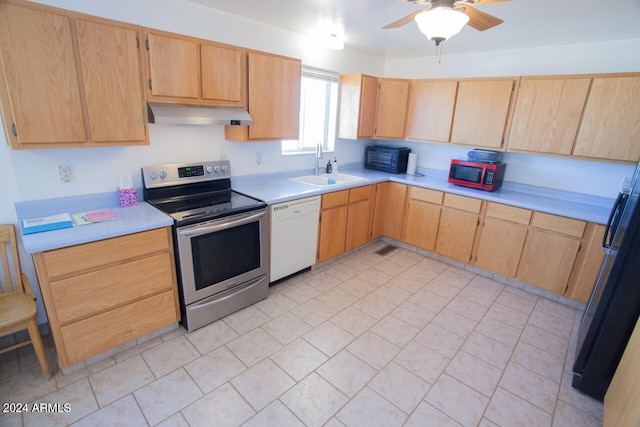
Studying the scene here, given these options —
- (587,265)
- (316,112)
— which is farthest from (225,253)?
(587,265)

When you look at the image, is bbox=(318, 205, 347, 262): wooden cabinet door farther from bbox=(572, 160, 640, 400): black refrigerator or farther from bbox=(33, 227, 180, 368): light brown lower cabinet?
bbox=(572, 160, 640, 400): black refrigerator

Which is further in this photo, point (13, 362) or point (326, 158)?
point (326, 158)

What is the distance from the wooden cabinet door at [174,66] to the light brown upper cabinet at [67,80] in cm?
11

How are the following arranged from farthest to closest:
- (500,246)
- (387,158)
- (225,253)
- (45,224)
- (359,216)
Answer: (387,158) < (359,216) < (500,246) < (225,253) < (45,224)

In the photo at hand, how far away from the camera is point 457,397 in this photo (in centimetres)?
188

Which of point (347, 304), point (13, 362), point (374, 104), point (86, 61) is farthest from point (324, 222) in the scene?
point (13, 362)

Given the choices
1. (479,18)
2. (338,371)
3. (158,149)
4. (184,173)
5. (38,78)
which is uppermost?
(479,18)

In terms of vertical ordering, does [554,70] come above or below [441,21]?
above

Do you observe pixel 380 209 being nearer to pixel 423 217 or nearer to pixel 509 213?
pixel 423 217

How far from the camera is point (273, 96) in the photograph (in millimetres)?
2738

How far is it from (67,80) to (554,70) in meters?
4.05

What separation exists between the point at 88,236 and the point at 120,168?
0.73 m

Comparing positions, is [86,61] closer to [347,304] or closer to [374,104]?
[347,304]

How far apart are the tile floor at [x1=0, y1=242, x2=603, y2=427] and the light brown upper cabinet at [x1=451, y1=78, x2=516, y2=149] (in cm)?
172
